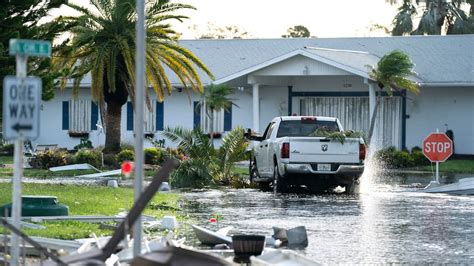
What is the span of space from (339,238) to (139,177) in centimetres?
673

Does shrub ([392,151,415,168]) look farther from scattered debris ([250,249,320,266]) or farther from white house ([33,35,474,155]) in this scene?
scattered debris ([250,249,320,266])

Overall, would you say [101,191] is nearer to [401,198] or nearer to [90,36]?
[401,198]

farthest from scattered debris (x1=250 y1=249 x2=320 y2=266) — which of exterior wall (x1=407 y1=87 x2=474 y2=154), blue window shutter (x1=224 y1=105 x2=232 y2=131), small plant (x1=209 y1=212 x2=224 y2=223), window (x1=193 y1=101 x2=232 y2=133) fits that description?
blue window shutter (x1=224 y1=105 x2=232 y2=131)

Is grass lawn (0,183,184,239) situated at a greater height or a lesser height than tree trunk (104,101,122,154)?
lesser

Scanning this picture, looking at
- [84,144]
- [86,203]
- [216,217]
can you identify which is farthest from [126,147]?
[216,217]

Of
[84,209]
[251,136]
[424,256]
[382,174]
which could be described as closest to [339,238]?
[424,256]

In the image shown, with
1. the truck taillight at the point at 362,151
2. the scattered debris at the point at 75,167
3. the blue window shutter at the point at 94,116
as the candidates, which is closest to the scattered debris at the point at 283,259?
the truck taillight at the point at 362,151

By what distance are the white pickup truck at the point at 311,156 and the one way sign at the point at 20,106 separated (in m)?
15.8

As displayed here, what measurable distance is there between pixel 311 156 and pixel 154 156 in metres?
11.1

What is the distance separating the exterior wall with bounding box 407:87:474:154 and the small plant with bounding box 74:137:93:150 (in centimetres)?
1141

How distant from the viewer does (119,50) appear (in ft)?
115

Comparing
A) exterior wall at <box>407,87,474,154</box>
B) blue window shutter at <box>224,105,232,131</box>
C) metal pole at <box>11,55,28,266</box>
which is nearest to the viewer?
metal pole at <box>11,55,28,266</box>

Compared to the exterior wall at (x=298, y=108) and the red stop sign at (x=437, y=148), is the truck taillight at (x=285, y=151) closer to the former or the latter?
the red stop sign at (x=437, y=148)

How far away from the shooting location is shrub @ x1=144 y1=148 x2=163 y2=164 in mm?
34594
